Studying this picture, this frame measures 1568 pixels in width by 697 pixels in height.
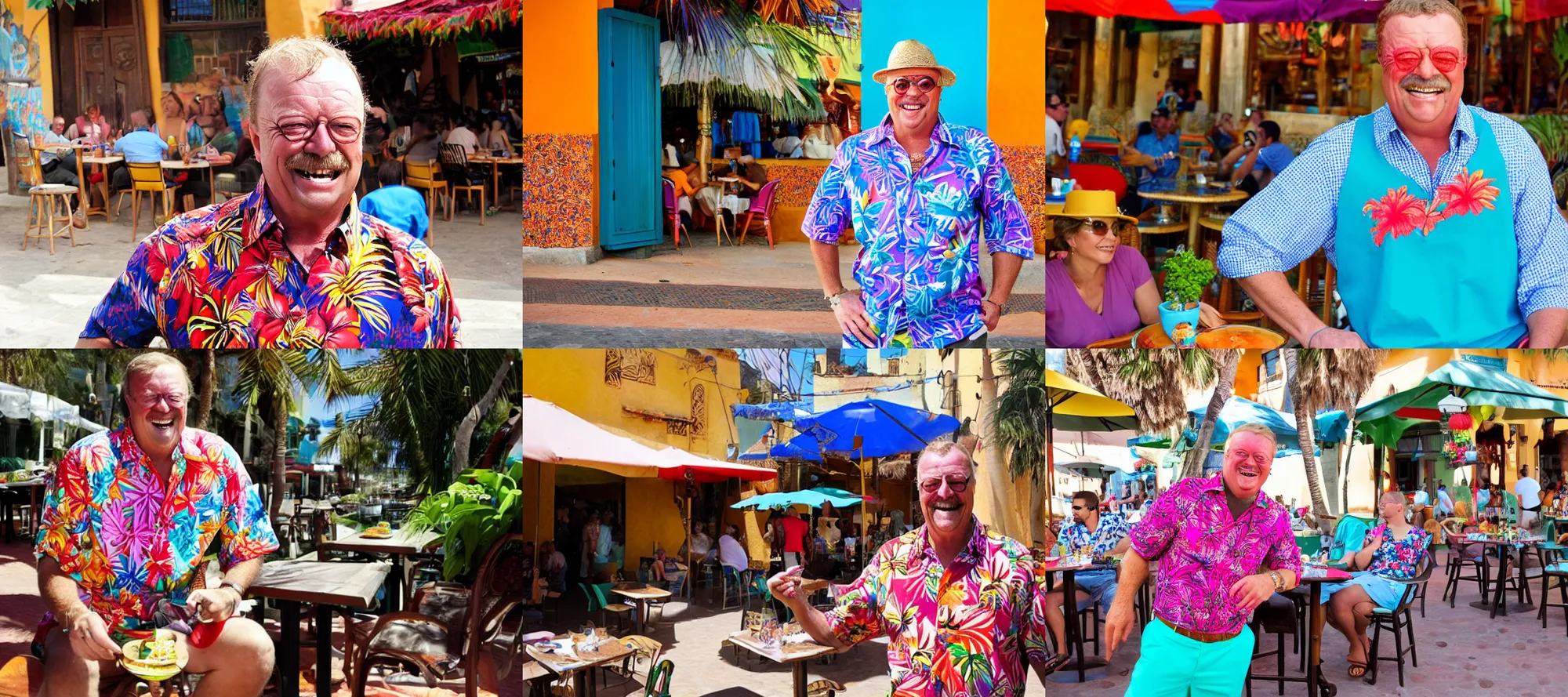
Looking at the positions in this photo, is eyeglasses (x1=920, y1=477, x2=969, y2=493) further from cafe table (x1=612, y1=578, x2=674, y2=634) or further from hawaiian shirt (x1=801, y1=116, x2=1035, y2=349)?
cafe table (x1=612, y1=578, x2=674, y2=634)

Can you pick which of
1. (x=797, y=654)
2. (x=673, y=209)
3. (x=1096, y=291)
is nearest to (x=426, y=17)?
(x=673, y=209)

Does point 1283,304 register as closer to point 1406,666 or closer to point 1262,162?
point 1406,666

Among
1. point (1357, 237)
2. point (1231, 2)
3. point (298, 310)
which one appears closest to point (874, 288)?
point (1357, 237)

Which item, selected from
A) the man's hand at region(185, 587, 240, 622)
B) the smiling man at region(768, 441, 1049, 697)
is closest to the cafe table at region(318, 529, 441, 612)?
the man's hand at region(185, 587, 240, 622)

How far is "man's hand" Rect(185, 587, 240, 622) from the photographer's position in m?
4.75

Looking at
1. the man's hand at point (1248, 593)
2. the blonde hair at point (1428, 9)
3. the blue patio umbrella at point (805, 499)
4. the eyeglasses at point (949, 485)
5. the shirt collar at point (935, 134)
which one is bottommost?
the man's hand at point (1248, 593)

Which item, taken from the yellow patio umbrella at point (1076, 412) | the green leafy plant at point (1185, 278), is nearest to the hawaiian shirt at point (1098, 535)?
the yellow patio umbrella at point (1076, 412)

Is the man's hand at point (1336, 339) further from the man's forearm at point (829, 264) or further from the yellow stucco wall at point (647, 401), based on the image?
the yellow stucco wall at point (647, 401)

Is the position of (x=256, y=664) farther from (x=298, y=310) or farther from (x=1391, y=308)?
(x=1391, y=308)

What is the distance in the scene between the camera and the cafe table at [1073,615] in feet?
16.8

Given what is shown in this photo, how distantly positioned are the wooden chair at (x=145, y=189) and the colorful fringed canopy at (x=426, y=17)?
172 centimetres

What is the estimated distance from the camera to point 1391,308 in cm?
511

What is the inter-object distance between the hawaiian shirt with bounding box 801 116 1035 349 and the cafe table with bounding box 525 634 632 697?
4.92 ft

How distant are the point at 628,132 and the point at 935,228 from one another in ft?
22.8
